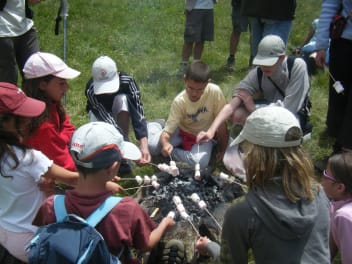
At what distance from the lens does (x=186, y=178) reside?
374 centimetres

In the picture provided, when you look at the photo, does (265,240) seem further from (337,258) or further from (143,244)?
(337,258)

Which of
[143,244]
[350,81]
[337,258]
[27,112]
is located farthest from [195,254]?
[350,81]

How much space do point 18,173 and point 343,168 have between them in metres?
1.85

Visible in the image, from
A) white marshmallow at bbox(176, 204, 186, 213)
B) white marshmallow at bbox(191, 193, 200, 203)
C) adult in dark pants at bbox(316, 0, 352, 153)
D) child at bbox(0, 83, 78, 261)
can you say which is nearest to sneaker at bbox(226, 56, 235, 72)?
adult in dark pants at bbox(316, 0, 352, 153)

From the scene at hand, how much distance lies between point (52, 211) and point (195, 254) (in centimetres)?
128

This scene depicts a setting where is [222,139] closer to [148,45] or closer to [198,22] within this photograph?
[198,22]

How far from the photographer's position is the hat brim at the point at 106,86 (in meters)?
3.81

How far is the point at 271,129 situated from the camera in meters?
2.00

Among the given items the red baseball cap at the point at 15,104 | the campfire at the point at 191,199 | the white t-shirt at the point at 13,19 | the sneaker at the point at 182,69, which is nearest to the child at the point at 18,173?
the red baseball cap at the point at 15,104

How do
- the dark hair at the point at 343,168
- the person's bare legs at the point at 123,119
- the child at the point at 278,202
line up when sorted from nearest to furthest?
the child at the point at 278,202 < the dark hair at the point at 343,168 < the person's bare legs at the point at 123,119

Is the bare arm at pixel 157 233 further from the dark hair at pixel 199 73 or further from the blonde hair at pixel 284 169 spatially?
the dark hair at pixel 199 73

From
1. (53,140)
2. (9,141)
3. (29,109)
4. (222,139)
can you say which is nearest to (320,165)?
(222,139)

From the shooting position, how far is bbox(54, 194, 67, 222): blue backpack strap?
6.71 ft

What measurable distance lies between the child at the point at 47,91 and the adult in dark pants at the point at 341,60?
232cm
